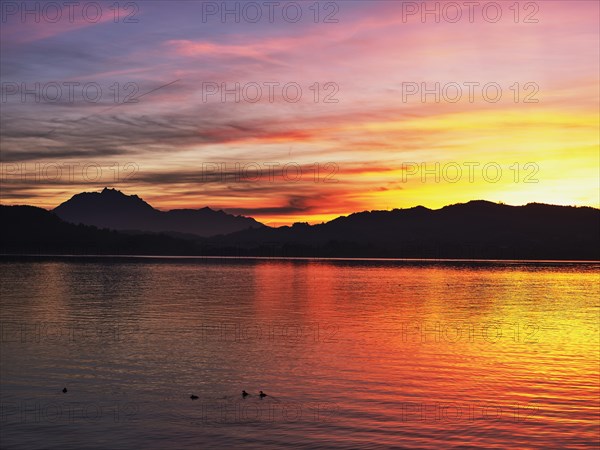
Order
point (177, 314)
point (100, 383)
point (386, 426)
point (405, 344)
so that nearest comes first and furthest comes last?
1. point (386, 426)
2. point (100, 383)
3. point (405, 344)
4. point (177, 314)

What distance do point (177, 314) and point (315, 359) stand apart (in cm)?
3316

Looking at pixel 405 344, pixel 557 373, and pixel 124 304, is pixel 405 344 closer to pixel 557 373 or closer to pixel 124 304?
pixel 557 373

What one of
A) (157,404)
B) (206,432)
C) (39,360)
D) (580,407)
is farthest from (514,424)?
(39,360)

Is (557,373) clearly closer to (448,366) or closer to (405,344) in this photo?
(448,366)

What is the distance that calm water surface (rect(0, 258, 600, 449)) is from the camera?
1041 inches

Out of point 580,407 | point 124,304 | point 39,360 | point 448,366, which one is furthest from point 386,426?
point 124,304

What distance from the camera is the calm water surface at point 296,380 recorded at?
86.8 feet

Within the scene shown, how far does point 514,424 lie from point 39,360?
2908 cm

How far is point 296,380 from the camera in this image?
37000 mm

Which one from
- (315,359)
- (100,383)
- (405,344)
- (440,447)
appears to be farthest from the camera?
(405,344)

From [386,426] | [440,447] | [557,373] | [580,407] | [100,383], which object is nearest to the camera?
[440,447]

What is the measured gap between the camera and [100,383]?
116 ft

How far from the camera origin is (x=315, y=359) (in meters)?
43.8

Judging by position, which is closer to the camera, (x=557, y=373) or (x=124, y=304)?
(x=557, y=373)
